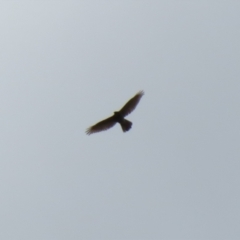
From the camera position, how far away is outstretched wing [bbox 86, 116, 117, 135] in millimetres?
29844

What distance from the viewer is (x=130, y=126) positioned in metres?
29.1

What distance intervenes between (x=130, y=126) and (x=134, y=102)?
111 cm

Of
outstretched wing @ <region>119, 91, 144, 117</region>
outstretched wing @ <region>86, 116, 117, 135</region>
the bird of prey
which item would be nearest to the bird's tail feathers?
the bird of prey

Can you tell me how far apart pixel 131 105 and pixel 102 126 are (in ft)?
4.71

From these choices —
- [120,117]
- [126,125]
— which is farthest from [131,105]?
[126,125]

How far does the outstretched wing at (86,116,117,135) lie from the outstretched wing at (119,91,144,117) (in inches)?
20.8

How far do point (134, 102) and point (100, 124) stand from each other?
160cm

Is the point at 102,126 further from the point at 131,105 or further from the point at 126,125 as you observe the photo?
the point at 131,105

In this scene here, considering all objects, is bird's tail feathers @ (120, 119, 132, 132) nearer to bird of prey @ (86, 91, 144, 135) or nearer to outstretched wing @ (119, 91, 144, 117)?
Answer: bird of prey @ (86, 91, 144, 135)

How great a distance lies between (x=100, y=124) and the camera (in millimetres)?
29938

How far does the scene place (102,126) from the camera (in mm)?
29984

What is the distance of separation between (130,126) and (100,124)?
1.45m

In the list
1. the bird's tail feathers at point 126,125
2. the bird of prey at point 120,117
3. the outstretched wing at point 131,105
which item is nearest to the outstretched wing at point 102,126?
the bird of prey at point 120,117

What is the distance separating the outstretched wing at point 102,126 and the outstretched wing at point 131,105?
1.73ft
